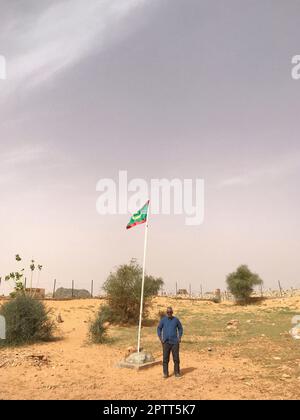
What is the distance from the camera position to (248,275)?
184 ft

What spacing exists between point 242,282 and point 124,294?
32.4 metres

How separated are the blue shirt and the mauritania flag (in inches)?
163

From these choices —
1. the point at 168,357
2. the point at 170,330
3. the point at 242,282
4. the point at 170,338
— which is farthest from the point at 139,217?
the point at 242,282

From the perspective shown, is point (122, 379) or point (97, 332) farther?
point (97, 332)

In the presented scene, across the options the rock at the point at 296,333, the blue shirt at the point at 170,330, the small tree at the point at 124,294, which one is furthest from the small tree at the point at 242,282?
the blue shirt at the point at 170,330

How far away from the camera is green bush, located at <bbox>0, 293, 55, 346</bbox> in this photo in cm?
1708

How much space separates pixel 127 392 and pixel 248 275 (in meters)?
49.9

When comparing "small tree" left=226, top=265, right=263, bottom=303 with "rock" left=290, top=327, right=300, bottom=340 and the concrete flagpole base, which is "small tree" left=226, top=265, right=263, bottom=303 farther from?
the concrete flagpole base

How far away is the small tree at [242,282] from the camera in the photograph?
54094 millimetres

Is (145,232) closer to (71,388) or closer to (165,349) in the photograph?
(165,349)

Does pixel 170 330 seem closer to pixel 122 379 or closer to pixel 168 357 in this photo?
pixel 168 357

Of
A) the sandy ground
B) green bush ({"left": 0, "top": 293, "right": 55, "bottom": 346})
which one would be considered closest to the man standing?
the sandy ground

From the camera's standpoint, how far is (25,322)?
57.7ft
